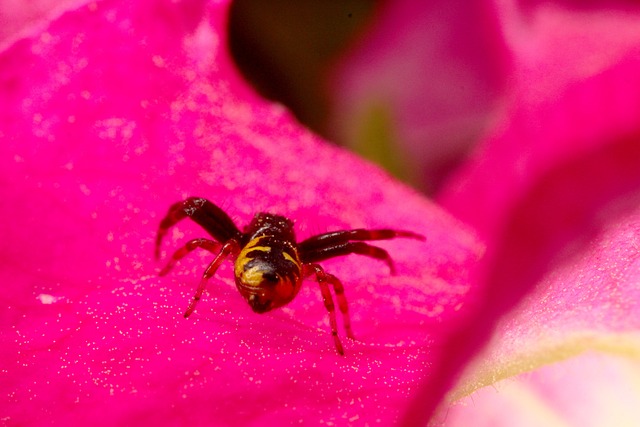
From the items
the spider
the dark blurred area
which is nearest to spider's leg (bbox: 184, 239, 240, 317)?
the spider

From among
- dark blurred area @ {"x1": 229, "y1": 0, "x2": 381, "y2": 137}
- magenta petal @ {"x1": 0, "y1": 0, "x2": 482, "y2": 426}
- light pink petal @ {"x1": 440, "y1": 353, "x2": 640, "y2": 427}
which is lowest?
dark blurred area @ {"x1": 229, "y1": 0, "x2": 381, "y2": 137}

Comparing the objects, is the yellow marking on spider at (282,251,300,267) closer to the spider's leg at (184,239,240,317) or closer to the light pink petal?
the spider's leg at (184,239,240,317)

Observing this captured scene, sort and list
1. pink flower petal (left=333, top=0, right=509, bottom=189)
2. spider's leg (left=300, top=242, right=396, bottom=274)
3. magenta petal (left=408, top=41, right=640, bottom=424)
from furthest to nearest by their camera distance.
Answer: pink flower petal (left=333, top=0, right=509, bottom=189)
spider's leg (left=300, top=242, right=396, bottom=274)
magenta petal (left=408, top=41, right=640, bottom=424)

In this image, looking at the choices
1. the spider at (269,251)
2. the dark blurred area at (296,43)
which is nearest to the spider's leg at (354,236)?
the spider at (269,251)

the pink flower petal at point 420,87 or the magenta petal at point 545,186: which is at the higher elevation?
the magenta petal at point 545,186

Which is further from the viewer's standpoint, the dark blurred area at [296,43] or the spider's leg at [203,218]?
the dark blurred area at [296,43]

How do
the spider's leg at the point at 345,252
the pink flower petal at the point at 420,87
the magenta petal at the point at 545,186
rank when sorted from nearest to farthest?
1. the magenta petal at the point at 545,186
2. the spider's leg at the point at 345,252
3. the pink flower petal at the point at 420,87

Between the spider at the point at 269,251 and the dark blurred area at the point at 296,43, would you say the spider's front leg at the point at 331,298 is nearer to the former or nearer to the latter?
the spider at the point at 269,251

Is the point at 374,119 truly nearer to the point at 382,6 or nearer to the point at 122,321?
the point at 382,6

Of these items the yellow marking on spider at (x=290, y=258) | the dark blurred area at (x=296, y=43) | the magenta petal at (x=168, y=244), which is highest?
the magenta petal at (x=168, y=244)

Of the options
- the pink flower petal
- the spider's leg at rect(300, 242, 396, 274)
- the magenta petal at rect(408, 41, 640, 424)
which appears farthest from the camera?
the pink flower petal
